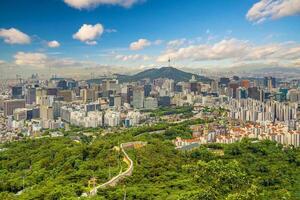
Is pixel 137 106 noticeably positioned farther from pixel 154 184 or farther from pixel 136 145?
pixel 154 184

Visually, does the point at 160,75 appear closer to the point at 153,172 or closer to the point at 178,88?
the point at 178,88

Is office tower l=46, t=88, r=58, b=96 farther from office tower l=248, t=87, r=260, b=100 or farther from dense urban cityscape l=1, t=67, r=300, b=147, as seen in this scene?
office tower l=248, t=87, r=260, b=100

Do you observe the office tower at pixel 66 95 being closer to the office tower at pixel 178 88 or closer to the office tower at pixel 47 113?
the office tower at pixel 47 113

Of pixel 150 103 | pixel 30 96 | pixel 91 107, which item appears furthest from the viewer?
pixel 30 96

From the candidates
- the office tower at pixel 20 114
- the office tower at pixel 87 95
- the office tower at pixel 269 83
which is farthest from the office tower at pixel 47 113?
the office tower at pixel 269 83

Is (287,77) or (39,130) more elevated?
(287,77)

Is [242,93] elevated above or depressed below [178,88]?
below

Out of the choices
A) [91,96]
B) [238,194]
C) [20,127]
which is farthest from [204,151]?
[91,96]

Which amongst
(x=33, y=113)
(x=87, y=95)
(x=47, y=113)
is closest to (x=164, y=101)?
(x=87, y=95)

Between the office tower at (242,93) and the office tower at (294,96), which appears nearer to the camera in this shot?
the office tower at (294,96)
